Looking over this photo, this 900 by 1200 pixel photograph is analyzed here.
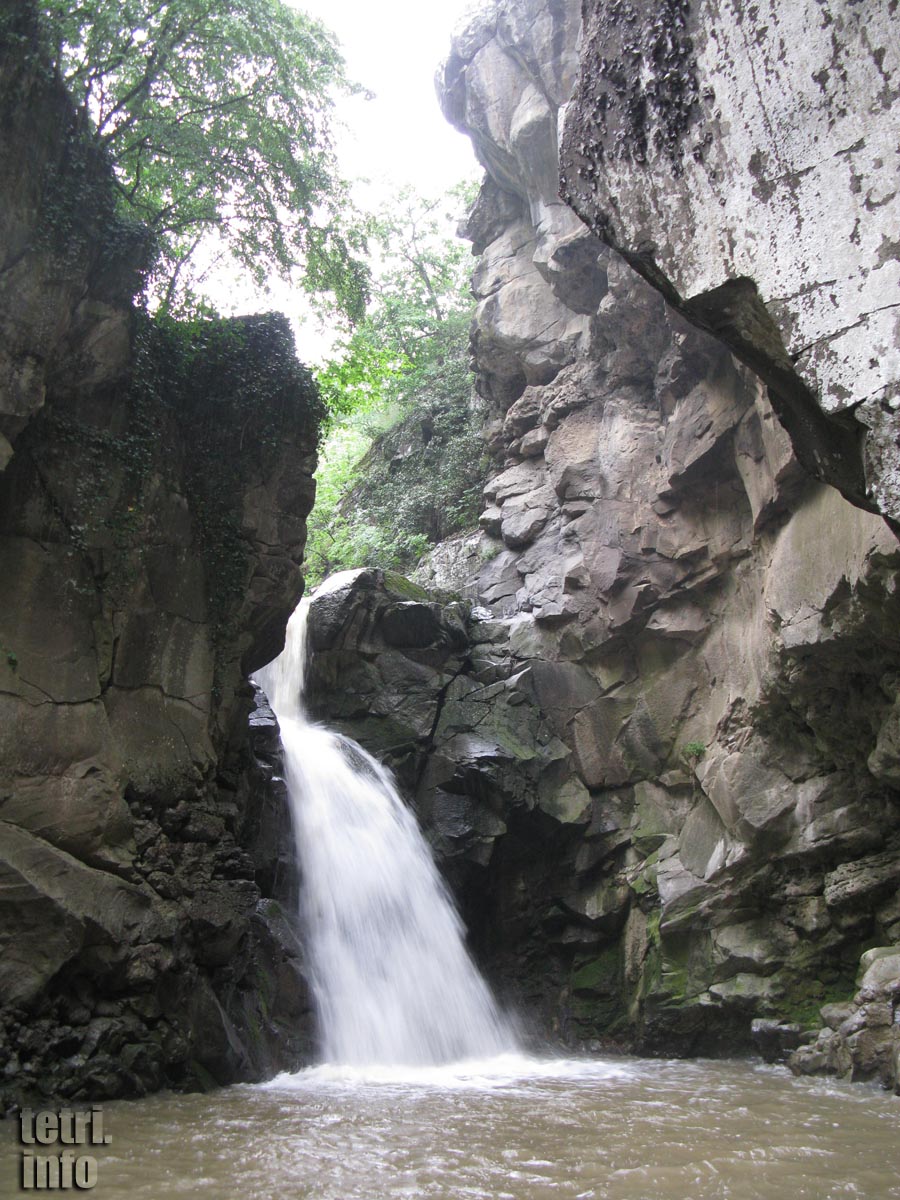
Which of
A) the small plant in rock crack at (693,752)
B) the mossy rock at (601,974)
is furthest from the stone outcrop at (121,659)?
the small plant in rock crack at (693,752)

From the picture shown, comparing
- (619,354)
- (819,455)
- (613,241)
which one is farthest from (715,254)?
(619,354)

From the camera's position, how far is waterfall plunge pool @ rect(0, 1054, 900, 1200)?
4.92 metres

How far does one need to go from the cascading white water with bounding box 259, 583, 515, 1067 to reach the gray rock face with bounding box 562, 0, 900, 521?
7.75 metres

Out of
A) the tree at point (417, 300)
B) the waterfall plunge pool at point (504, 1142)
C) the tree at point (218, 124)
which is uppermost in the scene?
the tree at point (417, 300)

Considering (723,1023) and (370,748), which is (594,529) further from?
(723,1023)

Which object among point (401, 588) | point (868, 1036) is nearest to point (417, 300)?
point (401, 588)

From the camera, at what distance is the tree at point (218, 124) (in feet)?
30.9

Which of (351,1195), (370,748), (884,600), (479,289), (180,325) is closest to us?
(351,1195)

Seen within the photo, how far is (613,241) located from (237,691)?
6.43 m

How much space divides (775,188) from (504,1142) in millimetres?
6970

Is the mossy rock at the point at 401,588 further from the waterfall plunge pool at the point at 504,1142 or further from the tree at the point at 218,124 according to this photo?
the waterfall plunge pool at the point at 504,1142

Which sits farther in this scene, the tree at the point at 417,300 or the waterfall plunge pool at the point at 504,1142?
the tree at the point at 417,300

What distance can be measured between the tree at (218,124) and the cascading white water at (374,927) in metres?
6.74

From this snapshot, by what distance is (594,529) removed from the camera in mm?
14086
